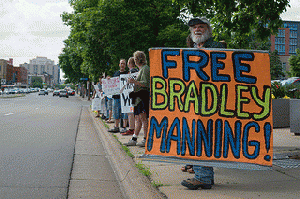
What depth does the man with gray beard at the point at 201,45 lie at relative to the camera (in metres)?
4.09

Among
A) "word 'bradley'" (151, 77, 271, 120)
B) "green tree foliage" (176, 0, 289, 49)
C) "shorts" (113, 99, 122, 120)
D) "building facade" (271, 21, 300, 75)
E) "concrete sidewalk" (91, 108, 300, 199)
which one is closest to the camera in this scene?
"concrete sidewalk" (91, 108, 300, 199)

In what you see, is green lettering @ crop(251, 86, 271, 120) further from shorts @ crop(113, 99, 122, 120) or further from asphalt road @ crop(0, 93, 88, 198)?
shorts @ crop(113, 99, 122, 120)

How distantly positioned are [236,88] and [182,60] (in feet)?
2.30

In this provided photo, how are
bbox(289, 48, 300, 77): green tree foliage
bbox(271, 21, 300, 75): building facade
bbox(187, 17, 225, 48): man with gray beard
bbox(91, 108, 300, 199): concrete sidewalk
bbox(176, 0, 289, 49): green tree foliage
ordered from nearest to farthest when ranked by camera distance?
bbox(91, 108, 300, 199): concrete sidewalk, bbox(187, 17, 225, 48): man with gray beard, bbox(176, 0, 289, 49): green tree foliage, bbox(289, 48, 300, 77): green tree foliage, bbox(271, 21, 300, 75): building facade

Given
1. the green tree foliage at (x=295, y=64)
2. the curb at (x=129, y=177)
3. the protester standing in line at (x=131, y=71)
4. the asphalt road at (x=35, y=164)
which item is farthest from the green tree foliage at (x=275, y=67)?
the curb at (x=129, y=177)

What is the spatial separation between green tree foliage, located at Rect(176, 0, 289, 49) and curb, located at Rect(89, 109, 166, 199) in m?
3.38

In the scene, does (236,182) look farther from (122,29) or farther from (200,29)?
(122,29)

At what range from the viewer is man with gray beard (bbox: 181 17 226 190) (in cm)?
409

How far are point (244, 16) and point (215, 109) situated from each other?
3910mm

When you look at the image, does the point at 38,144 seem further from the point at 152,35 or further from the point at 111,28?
the point at 152,35

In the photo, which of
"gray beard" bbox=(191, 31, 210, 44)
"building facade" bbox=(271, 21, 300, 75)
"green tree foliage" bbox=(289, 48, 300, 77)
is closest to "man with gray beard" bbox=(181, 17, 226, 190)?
"gray beard" bbox=(191, 31, 210, 44)

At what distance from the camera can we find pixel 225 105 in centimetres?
404

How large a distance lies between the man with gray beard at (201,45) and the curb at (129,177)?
1.45 ft

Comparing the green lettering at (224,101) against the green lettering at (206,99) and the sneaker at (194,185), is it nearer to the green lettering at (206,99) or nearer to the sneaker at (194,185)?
the green lettering at (206,99)
